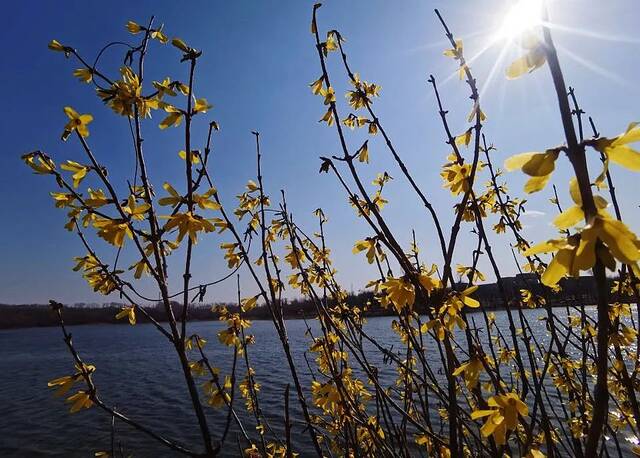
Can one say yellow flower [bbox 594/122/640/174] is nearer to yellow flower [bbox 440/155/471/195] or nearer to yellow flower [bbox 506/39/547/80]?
yellow flower [bbox 506/39/547/80]

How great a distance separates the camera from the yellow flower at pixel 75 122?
151 centimetres

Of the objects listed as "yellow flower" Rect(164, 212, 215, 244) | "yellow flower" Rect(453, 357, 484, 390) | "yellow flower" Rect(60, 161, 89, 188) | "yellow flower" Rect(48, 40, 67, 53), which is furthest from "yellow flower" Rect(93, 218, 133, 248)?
"yellow flower" Rect(453, 357, 484, 390)

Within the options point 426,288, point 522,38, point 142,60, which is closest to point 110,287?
point 142,60

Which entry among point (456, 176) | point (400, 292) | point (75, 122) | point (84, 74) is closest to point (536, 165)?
point (400, 292)

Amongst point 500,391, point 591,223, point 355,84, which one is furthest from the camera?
point 355,84

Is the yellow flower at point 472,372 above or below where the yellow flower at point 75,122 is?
below

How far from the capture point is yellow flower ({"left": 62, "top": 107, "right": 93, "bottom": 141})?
1.51 meters

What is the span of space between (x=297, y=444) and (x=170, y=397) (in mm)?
7325

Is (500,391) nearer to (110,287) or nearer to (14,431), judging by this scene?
(110,287)

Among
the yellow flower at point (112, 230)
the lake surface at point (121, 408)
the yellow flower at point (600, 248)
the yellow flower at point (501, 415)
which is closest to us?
the yellow flower at point (600, 248)

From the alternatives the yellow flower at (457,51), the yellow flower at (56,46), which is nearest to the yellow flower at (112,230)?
the yellow flower at (56,46)

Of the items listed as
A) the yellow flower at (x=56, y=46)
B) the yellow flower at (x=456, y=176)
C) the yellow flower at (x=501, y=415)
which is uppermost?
the yellow flower at (x=56, y=46)

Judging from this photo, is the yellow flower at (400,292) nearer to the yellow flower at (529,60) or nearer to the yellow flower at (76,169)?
the yellow flower at (529,60)

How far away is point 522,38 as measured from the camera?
0.74m
